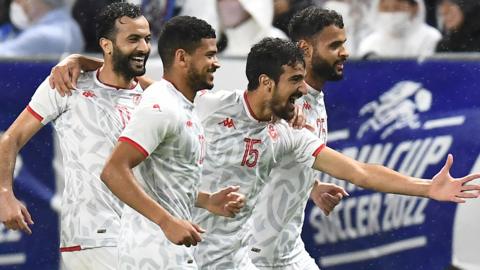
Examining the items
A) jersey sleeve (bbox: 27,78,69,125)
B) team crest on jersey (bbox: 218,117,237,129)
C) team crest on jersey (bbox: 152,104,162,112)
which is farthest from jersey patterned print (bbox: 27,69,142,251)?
team crest on jersey (bbox: 152,104,162,112)

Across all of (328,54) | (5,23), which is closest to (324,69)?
(328,54)

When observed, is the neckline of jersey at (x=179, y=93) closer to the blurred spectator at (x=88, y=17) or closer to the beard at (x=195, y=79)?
the beard at (x=195, y=79)

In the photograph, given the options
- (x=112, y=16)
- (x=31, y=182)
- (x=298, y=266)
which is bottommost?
(x=298, y=266)

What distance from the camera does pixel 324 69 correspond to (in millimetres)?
7266

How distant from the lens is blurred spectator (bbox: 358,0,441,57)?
9164 millimetres

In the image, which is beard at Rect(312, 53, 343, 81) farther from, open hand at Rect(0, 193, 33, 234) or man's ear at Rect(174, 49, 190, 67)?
open hand at Rect(0, 193, 33, 234)

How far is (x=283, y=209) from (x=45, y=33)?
2.45 m

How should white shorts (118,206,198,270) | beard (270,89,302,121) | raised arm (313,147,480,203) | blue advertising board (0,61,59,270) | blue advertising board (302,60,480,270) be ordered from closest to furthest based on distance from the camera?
white shorts (118,206,198,270), raised arm (313,147,480,203), beard (270,89,302,121), blue advertising board (0,61,59,270), blue advertising board (302,60,480,270)

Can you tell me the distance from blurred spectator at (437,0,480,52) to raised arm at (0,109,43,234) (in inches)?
125

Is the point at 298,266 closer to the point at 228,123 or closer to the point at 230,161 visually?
the point at 230,161

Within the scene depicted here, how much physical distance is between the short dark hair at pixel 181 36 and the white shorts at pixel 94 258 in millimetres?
1112

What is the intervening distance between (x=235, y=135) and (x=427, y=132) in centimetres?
230

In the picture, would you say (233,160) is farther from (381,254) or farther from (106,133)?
(381,254)

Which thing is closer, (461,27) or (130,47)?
(130,47)
